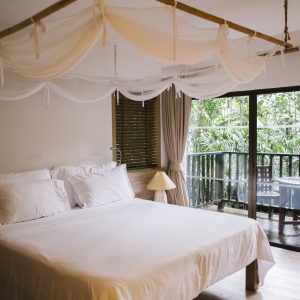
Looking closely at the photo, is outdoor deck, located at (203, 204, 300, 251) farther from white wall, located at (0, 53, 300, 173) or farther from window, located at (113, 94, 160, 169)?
white wall, located at (0, 53, 300, 173)

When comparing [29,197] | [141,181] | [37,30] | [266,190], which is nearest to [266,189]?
[266,190]

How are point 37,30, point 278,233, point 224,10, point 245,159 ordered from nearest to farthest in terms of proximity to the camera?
1. point 37,30
2. point 224,10
3. point 278,233
4. point 245,159

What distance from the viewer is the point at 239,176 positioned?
15.2 feet

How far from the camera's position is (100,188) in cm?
368

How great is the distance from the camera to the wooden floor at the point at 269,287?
2918 millimetres

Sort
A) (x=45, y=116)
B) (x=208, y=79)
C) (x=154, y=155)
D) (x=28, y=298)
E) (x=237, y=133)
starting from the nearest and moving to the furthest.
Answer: (x=28, y=298)
(x=208, y=79)
(x=45, y=116)
(x=237, y=133)
(x=154, y=155)

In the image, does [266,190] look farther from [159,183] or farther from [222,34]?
[222,34]

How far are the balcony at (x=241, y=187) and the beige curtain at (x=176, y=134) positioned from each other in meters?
0.30

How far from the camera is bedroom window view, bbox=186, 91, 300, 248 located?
416cm

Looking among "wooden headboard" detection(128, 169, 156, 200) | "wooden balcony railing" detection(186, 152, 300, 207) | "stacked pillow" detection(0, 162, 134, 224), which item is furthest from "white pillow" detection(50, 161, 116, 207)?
"wooden balcony railing" detection(186, 152, 300, 207)

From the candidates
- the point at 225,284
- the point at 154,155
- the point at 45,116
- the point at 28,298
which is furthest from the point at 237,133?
the point at 28,298

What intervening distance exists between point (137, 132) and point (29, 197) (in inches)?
79.8

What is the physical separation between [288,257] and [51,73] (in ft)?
10.4

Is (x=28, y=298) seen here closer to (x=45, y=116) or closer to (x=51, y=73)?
Result: (x=51, y=73)
